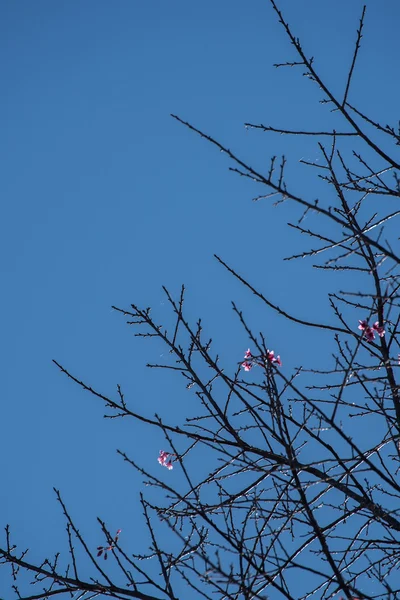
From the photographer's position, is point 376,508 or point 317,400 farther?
point 317,400

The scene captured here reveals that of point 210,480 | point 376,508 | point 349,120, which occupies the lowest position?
point 376,508

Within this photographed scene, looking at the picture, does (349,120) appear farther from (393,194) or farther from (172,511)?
(172,511)

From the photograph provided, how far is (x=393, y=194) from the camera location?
3.53m

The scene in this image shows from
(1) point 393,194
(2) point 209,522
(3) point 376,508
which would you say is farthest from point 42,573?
(1) point 393,194

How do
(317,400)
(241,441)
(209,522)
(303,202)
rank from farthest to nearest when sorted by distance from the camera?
(317,400) < (241,441) < (209,522) < (303,202)

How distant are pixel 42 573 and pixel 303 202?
97.7 inches

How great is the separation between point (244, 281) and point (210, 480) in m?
1.30

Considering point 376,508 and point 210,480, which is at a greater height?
point 210,480

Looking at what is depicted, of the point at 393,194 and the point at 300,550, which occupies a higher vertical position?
the point at 393,194

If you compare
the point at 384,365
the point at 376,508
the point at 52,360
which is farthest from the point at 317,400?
the point at 52,360

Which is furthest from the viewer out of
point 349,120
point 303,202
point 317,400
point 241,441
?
point 317,400

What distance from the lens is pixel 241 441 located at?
3.69 metres

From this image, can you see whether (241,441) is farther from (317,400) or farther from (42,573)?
(42,573)

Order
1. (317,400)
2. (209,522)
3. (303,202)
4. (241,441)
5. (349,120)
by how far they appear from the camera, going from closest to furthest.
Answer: (303,202)
(209,522)
(349,120)
(241,441)
(317,400)
